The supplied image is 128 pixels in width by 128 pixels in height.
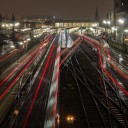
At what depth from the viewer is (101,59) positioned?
32125 millimetres

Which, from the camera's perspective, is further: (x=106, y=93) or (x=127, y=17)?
(x=127, y=17)

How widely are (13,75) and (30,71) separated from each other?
8.31 ft

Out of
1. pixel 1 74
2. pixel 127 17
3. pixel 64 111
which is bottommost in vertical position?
pixel 64 111

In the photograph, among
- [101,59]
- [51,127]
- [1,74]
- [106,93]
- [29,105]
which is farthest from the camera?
[101,59]

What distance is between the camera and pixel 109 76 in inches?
954

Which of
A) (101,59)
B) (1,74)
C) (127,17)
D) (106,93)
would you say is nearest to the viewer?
(106,93)

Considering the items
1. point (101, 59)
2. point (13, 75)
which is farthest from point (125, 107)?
point (101, 59)

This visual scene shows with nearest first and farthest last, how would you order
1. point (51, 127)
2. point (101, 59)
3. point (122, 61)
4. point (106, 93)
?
point (51, 127), point (106, 93), point (122, 61), point (101, 59)

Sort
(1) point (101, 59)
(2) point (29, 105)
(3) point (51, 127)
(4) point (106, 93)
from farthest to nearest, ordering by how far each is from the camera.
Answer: (1) point (101, 59) → (4) point (106, 93) → (2) point (29, 105) → (3) point (51, 127)

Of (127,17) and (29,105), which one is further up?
(127,17)

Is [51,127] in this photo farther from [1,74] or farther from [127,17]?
[127,17]

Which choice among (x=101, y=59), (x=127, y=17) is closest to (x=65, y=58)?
(x=101, y=59)

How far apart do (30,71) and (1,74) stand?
Result: 340cm

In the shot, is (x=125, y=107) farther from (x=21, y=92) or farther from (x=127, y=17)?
(x=127, y=17)
